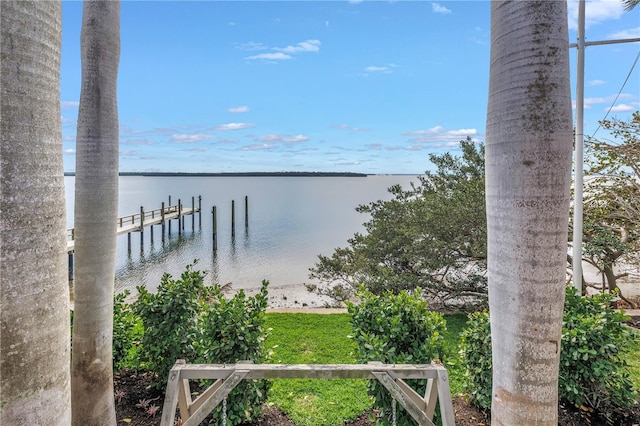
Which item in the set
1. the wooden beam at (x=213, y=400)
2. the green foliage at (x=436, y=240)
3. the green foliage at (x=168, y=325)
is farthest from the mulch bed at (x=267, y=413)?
the green foliage at (x=436, y=240)

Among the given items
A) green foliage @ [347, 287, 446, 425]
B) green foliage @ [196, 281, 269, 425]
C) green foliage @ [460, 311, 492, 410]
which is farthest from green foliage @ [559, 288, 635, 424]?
green foliage @ [196, 281, 269, 425]

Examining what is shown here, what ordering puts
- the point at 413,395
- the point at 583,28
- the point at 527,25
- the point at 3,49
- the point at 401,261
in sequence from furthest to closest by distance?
1. the point at 401,261
2. the point at 583,28
3. the point at 413,395
4. the point at 527,25
5. the point at 3,49

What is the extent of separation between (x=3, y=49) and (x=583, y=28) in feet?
23.2

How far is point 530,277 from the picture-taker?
1.54 m

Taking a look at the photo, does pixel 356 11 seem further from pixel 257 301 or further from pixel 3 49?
pixel 3 49

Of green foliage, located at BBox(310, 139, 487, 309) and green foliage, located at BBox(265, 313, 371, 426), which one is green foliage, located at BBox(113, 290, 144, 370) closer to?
green foliage, located at BBox(265, 313, 371, 426)

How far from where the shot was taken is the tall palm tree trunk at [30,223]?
3.82 ft

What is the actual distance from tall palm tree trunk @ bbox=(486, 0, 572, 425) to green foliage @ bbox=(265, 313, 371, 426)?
1916mm

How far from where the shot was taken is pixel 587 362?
3143 millimetres

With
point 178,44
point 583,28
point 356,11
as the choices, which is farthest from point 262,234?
point 583,28

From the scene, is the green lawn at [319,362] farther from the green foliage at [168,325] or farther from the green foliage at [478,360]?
the green foliage at [168,325]

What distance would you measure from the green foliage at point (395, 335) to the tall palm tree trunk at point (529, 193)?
1.28 metres

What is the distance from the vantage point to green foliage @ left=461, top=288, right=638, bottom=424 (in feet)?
10.1

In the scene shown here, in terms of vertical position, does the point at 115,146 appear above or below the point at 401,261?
above
